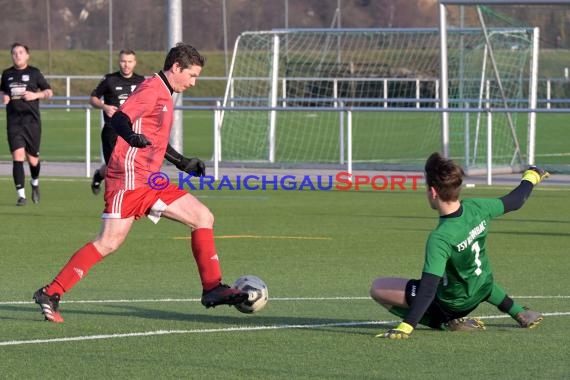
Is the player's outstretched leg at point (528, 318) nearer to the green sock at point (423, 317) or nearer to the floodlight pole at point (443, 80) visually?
the green sock at point (423, 317)

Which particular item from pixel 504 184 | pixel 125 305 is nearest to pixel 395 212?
pixel 504 184

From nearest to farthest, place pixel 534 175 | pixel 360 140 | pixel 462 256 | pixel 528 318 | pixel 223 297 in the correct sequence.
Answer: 1. pixel 462 256
2. pixel 528 318
3. pixel 534 175
4. pixel 223 297
5. pixel 360 140

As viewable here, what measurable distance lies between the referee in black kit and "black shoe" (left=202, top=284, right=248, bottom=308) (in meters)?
9.44

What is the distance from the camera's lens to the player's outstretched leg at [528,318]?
8.89 meters

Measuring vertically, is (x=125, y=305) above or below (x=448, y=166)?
below

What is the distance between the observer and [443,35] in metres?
23.5

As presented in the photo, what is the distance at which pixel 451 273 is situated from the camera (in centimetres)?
859

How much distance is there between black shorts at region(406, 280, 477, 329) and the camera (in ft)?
28.5

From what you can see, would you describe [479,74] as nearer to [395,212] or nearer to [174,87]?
[395,212]

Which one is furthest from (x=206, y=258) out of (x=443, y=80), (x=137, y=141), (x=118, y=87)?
(x=443, y=80)

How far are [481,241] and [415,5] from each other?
4979 centimetres

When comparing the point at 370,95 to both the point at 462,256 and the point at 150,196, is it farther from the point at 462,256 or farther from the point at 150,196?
the point at 462,256

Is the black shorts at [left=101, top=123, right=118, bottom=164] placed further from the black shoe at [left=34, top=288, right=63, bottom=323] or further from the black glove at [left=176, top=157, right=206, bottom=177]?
the black shoe at [left=34, top=288, right=63, bottom=323]

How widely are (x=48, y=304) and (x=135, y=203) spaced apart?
33.2 inches
